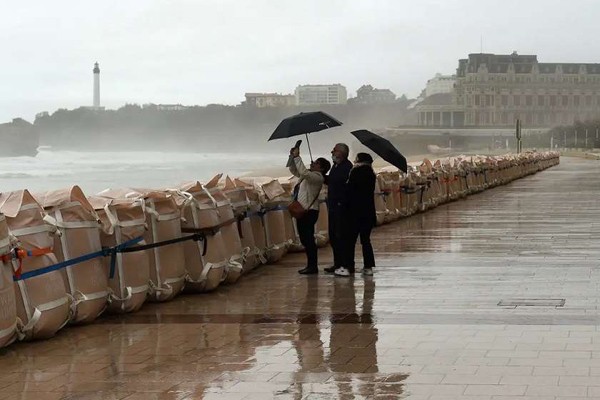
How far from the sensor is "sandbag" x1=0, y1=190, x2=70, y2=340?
916cm

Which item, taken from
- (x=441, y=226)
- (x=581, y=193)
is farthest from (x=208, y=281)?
(x=581, y=193)

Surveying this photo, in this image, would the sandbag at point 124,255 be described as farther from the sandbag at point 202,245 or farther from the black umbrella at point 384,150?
the black umbrella at point 384,150

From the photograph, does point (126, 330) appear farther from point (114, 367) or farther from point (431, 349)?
point (431, 349)

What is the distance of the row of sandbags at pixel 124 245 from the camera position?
30.4ft

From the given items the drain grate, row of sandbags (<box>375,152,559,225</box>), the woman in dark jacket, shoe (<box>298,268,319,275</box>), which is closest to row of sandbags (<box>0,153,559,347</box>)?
shoe (<box>298,268,319,275</box>)

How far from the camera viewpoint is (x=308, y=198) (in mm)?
13836

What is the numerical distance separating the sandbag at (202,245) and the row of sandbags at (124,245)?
1cm

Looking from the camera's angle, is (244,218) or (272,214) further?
(272,214)

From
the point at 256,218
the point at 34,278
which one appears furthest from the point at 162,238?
the point at 256,218

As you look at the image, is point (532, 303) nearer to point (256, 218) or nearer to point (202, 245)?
point (202, 245)

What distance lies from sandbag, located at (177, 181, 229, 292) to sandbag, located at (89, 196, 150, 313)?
919 millimetres

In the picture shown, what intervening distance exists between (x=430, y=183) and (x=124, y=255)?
17.8 metres

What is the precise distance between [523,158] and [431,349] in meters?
52.8

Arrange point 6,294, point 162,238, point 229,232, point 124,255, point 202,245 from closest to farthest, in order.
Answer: point 6,294 → point 124,255 → point 162,238 → point 202,245 → point 229,232
